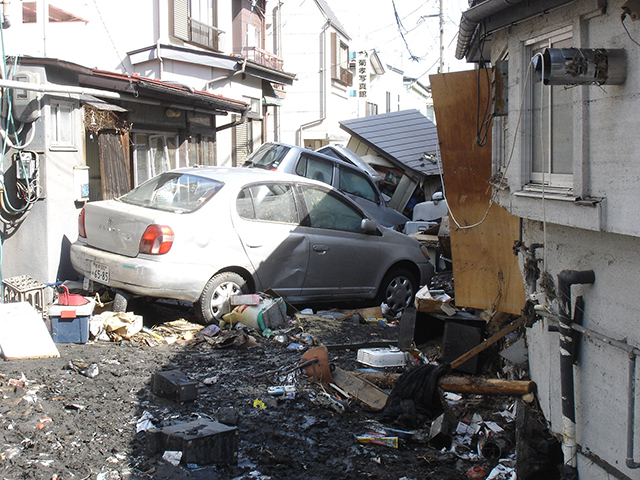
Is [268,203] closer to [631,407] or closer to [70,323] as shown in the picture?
[70,323]

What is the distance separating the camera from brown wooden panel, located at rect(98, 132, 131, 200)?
31.0 feet

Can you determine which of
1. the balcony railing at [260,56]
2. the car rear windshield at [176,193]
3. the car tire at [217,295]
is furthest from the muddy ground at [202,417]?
the balcony railing at [260,56]

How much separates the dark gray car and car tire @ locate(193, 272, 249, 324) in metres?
4.71

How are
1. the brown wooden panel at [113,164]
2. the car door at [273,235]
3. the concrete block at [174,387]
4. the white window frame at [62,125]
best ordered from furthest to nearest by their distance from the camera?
the brown wooden panel at [113,164] → the white window frame at [62,125] → the car door at [273,235] → the concrete block at [174,387]

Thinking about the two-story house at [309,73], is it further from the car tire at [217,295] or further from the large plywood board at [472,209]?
the large plywood board at [472,209]

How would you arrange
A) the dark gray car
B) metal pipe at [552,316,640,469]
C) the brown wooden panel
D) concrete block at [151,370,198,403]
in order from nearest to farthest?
metal pipe at [552,316,640,469], concrete block at [151,370,198,403], the brown wooden panel, the dark gray car

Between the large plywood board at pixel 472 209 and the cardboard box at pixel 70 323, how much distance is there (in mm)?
3752

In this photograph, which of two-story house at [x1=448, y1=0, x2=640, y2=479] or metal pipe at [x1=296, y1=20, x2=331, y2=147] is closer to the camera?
two-story house at [x1=448, y1=0, x2=640, y2=479]

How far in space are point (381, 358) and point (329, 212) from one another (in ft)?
8.59

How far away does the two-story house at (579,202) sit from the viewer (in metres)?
3.32

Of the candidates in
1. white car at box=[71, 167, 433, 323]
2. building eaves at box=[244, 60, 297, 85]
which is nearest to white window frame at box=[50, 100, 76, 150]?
white car at box=[71, 167, 433, 323]

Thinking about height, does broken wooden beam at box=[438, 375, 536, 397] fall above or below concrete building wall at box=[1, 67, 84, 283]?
below

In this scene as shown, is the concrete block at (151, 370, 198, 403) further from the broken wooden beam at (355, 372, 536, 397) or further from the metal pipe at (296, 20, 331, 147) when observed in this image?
the metal pipe at (296, 20, 331, 147)

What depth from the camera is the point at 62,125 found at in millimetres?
8117
